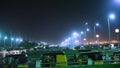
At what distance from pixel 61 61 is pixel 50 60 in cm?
109

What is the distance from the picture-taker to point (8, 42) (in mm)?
139625

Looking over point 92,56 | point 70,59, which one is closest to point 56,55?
point 92,56

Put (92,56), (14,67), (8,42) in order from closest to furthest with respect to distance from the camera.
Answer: (14,67)
(92,56)
(8,42)

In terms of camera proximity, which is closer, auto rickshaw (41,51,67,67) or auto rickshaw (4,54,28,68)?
auto rickshaw (4,54,28,68)

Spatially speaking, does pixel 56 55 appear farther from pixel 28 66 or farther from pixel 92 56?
pixel 92 56

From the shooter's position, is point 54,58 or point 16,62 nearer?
point 16,62

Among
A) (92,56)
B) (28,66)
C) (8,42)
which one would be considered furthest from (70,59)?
(8,42)

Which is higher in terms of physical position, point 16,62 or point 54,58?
point 54,58

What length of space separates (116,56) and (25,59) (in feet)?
33.2

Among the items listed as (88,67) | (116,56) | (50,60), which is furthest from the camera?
(116,56)

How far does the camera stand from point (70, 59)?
29906 mm

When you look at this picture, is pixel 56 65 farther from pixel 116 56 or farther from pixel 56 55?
pixel 116 56

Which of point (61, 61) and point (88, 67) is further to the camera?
point (61, 61)

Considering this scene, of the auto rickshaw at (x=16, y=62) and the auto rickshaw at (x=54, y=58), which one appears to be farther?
the auto rickshaw at (x=54, y=58)
